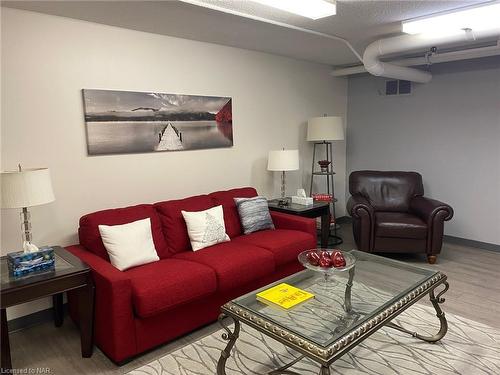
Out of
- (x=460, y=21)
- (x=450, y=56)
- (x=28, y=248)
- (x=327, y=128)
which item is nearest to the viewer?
(x=28, y=248)

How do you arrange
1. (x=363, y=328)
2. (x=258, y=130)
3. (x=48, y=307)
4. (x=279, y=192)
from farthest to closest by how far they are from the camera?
(x=279, y=192), (x=258, y=130), (x=48, y=307), (x=363, y=328)

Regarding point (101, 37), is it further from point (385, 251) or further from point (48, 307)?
point (385, 251)

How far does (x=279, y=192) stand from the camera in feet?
15.5

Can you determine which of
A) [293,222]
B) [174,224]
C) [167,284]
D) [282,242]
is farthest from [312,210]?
[167,284]

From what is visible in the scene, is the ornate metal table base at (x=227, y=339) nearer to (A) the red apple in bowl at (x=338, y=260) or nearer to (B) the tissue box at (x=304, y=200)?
(A) the red apple in bowl at (x=338, y=260)

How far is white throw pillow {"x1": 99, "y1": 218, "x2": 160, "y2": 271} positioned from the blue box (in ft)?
1.30

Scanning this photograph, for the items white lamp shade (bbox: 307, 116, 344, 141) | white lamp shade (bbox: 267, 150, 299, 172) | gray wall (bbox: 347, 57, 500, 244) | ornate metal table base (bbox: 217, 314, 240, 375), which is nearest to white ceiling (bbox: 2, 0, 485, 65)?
white lamp shade (bbox: 307, 116, 344, 141)

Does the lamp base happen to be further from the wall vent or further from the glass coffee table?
the wall vent

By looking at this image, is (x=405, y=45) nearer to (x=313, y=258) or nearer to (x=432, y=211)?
(x=432, y=211)

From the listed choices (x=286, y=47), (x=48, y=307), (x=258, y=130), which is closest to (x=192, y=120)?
(x=258, y=130)

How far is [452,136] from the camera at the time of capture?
4.65m

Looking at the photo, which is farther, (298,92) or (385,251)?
(298,92)

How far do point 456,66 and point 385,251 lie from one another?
2.47 meters

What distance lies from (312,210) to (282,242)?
88 centimetres
